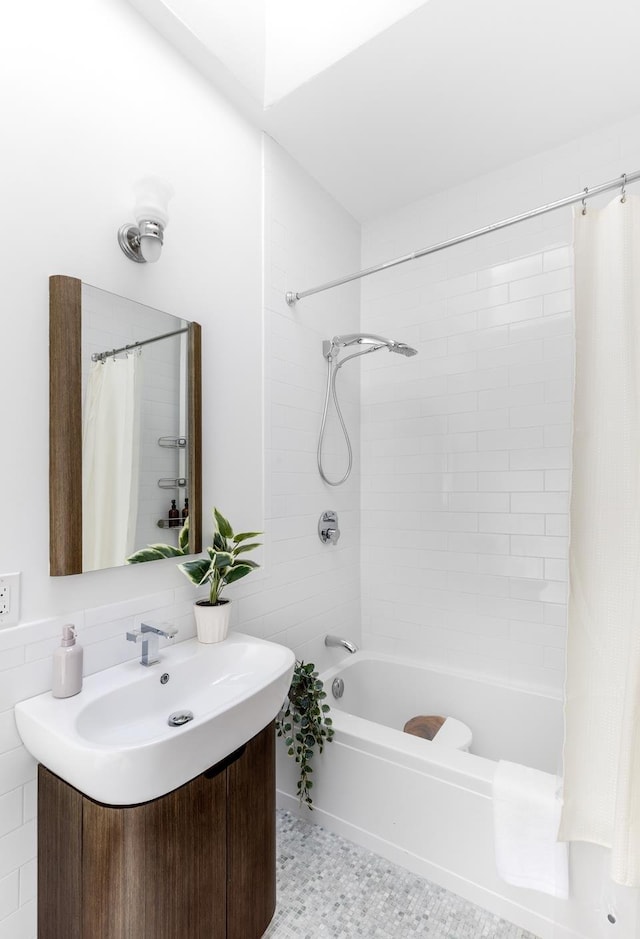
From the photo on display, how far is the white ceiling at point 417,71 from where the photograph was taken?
1.54 metres

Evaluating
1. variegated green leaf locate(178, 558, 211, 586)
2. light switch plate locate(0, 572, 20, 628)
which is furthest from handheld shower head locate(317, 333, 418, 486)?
light switch plate locate(0, 572, 20, 628)

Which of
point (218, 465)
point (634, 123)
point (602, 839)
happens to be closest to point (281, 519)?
point (218, 465)

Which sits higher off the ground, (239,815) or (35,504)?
(35,504)

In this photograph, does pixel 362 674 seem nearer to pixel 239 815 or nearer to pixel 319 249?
pixel 239 815

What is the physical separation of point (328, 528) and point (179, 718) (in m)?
1.21

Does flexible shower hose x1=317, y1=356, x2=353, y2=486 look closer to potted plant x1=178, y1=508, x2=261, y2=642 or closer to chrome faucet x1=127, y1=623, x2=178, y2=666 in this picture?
potted plant x1=178, y1=508, x2=261, y2=642

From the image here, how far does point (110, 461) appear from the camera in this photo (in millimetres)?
1366

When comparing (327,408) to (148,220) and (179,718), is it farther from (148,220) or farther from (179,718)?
(179,718)

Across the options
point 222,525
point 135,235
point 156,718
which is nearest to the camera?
point 156,718

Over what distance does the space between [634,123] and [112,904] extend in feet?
9.95

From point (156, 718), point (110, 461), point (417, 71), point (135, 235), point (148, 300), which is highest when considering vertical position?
point (417, 71)

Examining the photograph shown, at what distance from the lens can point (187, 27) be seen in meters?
1.54

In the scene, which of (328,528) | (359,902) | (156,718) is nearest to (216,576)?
(156,718)

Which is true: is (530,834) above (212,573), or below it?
below
